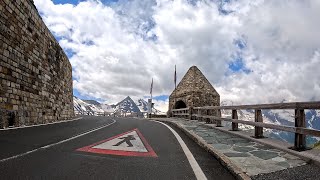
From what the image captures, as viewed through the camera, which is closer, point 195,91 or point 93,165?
point 93,165

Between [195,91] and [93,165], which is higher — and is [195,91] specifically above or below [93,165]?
above

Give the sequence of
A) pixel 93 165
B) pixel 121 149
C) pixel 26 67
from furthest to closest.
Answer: pixel 26 67
pixel 121 149
pixel 93 165

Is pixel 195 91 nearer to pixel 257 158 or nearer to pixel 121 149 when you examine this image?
pixel 121 149

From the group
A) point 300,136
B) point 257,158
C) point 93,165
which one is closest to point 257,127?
point 300,136

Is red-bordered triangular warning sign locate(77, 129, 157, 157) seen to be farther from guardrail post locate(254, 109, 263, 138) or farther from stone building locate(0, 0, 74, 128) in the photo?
stone building locate(0, 0, 74, 128)

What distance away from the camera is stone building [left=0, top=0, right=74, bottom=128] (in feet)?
41.4

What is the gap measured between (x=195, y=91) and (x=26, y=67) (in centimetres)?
2261

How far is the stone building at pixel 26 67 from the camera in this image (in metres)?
12.6

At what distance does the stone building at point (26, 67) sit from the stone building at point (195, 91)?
57.3ft

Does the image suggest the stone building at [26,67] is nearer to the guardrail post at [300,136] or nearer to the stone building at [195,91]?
the guardrail post at [300,136]

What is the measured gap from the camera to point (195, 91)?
1380 inches

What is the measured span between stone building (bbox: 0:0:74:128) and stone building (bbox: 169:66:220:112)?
17.5 meters

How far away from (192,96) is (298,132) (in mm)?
28132

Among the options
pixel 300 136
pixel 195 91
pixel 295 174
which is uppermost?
pixel 195 91
